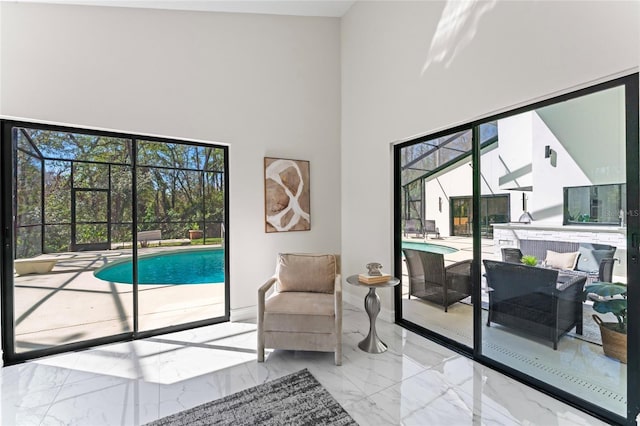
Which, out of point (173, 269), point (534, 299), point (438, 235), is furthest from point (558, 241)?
point (173, 269)

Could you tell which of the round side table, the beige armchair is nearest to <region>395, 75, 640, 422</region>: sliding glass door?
the round side table

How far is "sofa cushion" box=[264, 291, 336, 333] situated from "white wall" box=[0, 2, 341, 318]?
3.75ft

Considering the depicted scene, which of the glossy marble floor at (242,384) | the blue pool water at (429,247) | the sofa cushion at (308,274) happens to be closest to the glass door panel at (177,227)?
the glossy marble floor at (242,384)

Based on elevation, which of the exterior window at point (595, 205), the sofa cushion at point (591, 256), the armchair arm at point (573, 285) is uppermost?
the exterior window at point (595, 205)

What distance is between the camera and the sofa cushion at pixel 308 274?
119 inches

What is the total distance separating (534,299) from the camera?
7.50ft

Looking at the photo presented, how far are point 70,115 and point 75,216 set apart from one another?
959 mm

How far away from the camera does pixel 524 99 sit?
85.8 inches

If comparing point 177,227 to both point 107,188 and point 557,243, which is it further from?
point 557,243

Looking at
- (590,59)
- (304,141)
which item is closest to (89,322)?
(304,141)

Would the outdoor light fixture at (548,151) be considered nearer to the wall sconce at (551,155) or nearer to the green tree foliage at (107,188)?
the wall sconce at (551,155)

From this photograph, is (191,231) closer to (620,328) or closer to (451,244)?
(451,244)

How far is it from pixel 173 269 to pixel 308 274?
85.0 inches

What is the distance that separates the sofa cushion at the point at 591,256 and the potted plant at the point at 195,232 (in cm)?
359
